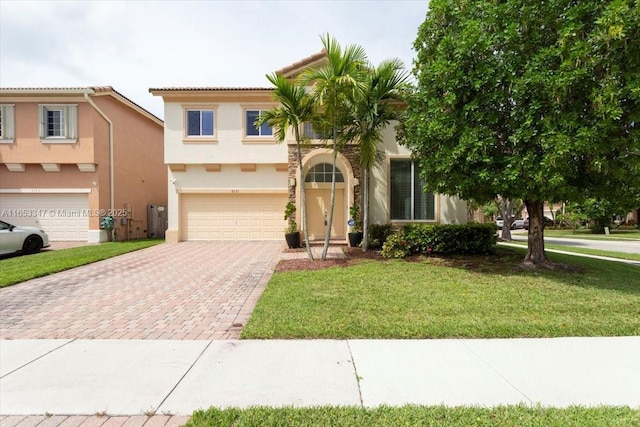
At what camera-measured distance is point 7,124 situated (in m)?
15.2

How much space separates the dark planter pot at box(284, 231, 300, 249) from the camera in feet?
41.1

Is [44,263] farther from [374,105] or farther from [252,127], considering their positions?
[374,105]

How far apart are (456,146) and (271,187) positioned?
10087 mm

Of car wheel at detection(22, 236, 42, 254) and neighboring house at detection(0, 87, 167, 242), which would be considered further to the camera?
neighboring house at detection(0, 87, 167, 242)

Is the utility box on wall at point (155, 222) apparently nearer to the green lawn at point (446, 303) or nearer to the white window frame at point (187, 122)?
the white window frame at point (187, 122)

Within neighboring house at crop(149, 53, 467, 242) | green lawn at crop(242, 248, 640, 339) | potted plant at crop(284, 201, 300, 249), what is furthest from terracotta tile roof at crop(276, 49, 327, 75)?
green lawn at crop(242, 248, 640, 339)

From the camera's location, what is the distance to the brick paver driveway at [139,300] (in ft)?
15.1

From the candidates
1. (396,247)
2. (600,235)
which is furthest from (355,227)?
(600,235)

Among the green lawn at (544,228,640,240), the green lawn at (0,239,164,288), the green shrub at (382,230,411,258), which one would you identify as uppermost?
the green shrub at (382,230,411,258)

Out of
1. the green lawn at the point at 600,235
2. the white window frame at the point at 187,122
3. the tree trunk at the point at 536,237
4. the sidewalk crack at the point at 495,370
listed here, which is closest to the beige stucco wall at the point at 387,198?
the tree trunk at the point at 536,237

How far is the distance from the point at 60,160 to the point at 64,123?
1776mm

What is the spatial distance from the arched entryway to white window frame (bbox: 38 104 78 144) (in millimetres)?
11428

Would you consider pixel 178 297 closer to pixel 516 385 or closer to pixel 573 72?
pixel 516 385

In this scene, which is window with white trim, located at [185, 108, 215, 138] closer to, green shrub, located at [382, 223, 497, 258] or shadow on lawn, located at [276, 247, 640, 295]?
shadow on lawn, located at [276, 247, 640, 295]
